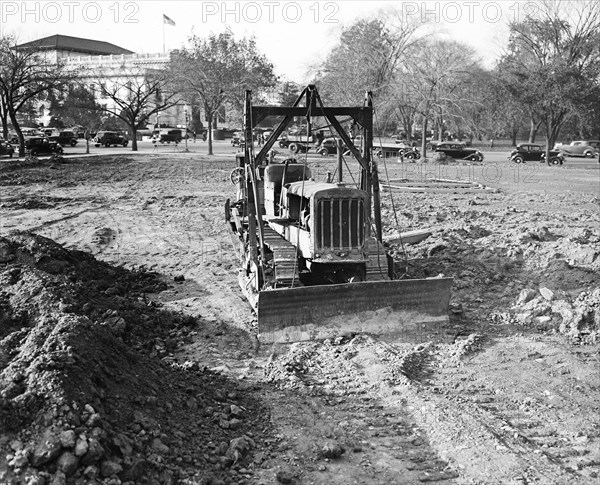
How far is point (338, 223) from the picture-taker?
342 inches

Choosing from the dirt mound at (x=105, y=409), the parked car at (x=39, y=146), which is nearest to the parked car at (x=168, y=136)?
the parked car at (x=39, y=146)

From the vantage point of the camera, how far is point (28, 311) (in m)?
7.95

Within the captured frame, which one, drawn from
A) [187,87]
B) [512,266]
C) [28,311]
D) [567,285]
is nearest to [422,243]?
[512,266]

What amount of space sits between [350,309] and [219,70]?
3434 cm

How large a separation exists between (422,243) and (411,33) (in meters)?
34.2

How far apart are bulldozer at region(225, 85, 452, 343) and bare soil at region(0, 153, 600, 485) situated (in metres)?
0.28

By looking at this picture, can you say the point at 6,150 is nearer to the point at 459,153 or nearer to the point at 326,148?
the point at 326,148

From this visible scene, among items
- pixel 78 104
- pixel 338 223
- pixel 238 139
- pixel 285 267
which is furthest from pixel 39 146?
pixel 338 223

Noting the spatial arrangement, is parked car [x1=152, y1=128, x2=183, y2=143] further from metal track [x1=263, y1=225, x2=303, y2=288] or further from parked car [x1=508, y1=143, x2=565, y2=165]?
metal track [x1=263, y1=225, x2=303, y2=288]

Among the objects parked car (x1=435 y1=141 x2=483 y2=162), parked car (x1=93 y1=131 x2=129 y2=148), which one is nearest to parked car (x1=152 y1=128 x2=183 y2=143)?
parked car (x1=93 y1=131 x2=129 y2=148)

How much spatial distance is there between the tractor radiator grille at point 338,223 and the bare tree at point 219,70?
32.2 metres

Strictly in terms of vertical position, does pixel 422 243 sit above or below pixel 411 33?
below

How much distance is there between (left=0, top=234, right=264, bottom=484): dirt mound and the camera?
15.2 ft

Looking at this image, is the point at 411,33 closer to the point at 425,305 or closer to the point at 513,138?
the point at 513,138
